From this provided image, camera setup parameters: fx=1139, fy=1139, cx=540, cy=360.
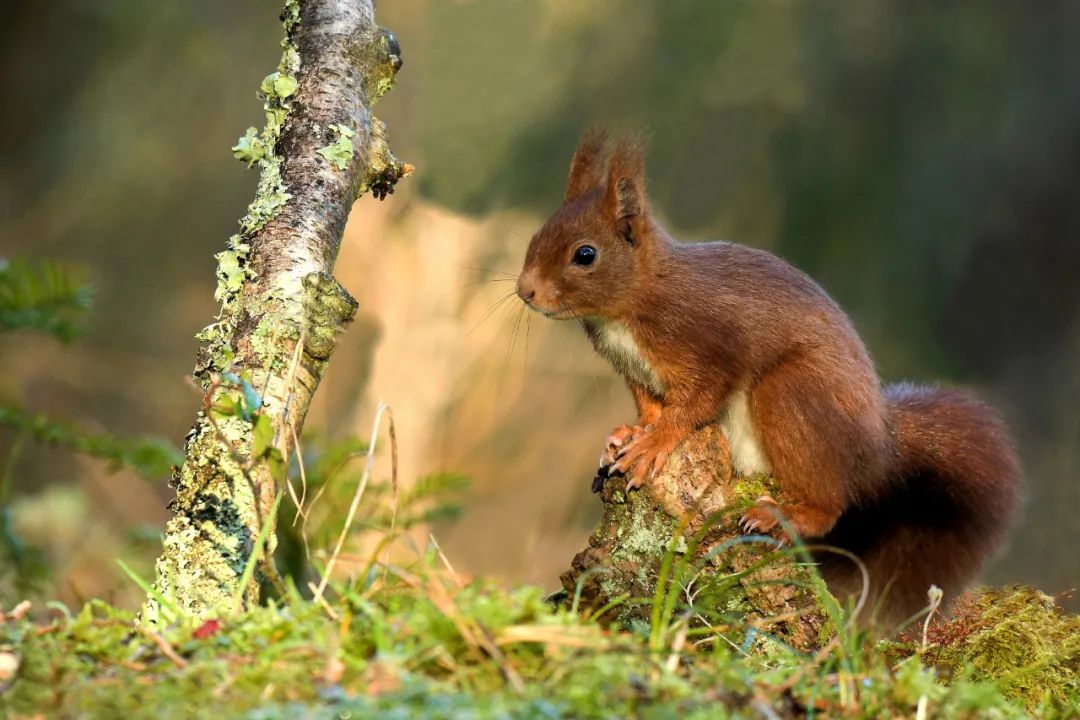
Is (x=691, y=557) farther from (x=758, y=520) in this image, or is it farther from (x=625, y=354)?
(x=625, y=354)

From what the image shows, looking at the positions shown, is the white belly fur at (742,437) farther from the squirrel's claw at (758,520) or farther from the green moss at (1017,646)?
the green moss at (1017,646)

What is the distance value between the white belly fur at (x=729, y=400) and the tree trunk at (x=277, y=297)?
697mm

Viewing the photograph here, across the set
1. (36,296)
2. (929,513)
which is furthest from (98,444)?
(929,513)

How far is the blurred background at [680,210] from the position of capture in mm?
5090

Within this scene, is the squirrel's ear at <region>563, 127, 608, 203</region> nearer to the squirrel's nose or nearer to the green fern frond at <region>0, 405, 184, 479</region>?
the squirrel's nose

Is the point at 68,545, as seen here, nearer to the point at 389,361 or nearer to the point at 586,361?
the point at 389,361

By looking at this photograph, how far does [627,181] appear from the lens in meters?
2.64

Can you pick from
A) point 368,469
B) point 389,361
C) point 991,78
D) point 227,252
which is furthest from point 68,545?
point 991,78

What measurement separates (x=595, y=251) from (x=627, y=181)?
0.58 feet

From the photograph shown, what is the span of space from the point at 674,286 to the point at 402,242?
287 cm

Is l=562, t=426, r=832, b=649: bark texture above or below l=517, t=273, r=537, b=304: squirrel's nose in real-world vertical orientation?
below

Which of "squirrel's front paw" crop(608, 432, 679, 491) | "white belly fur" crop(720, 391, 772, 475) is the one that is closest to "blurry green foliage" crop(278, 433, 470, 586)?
"squirrel's front paw" crop(608, 432, 679, 491)

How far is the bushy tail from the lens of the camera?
8.46 feet

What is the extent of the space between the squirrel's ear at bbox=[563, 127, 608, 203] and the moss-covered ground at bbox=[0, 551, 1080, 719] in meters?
1.49
